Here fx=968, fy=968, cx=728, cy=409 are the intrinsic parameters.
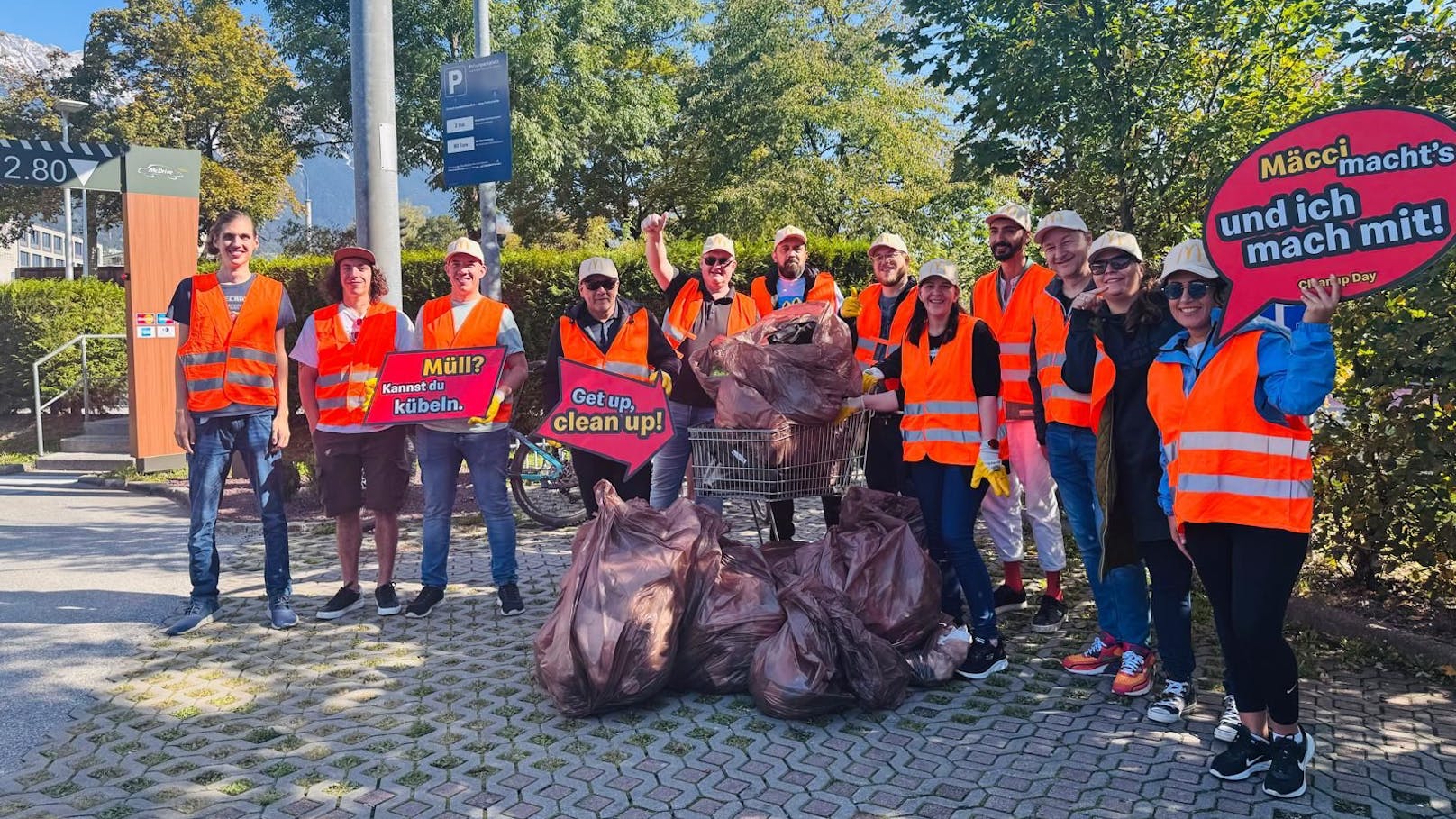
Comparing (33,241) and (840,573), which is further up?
(33,241)

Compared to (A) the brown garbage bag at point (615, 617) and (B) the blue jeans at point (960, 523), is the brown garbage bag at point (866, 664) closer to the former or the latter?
(B) the blue jeans at point (960, 523)

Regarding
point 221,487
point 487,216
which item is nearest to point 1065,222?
point 221,487

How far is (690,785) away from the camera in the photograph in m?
3.32

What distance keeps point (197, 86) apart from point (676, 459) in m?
30.9

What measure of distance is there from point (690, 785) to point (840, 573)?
1.35 metres

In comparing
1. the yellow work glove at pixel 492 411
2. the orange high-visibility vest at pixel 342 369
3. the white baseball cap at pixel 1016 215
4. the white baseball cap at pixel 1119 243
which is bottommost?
the yellow work glove at pixel 492 411

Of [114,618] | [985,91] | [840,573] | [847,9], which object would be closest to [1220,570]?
[840,573]

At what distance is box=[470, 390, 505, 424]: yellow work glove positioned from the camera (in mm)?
5043

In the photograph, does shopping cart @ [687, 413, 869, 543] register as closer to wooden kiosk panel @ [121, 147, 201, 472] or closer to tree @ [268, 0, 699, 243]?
wooden kiosk panel @ [121, 147, 201, 472]

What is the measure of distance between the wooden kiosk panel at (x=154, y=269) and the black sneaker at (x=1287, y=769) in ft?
38.0

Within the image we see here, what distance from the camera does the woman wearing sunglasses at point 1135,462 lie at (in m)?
3.79

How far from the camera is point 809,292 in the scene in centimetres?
574

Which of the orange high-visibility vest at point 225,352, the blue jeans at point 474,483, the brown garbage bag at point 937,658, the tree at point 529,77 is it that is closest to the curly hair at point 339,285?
the orange high-visibility vest at point 225,352

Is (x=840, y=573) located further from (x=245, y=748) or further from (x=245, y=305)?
(x=245, y=305)
